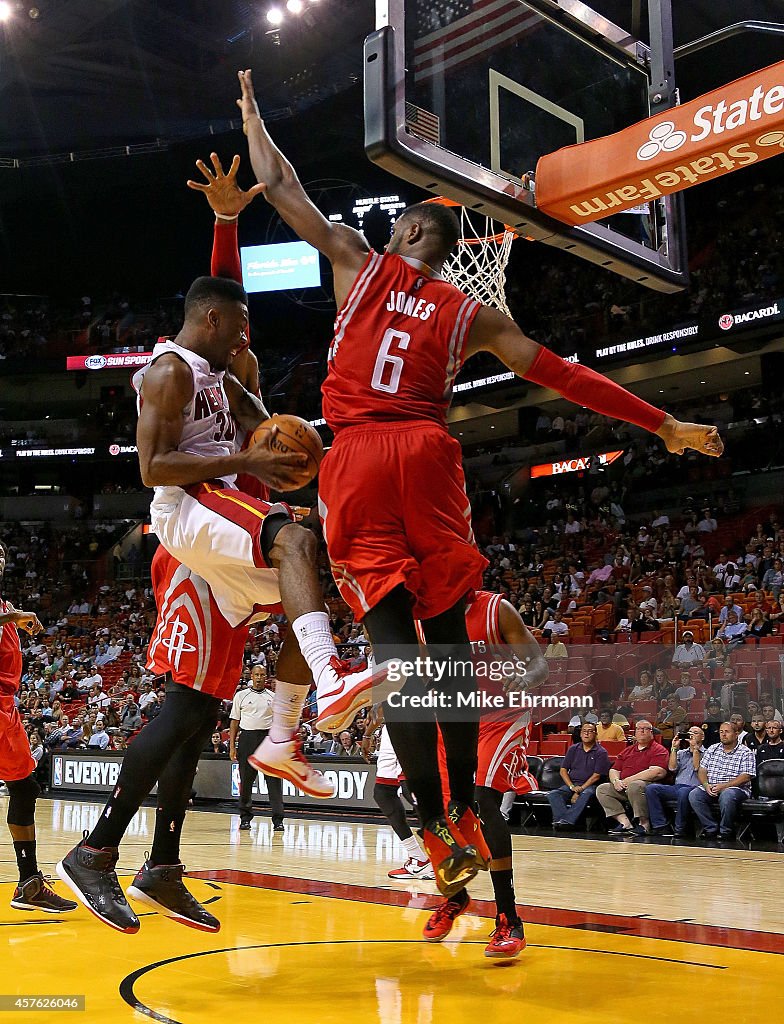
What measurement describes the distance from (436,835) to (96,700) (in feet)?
58.0

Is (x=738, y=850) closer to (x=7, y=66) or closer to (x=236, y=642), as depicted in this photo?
(x=236, y=642)

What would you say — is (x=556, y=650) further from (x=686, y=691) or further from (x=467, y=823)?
(x=467, y=823)

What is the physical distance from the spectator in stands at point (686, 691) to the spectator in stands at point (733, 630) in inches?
63.8

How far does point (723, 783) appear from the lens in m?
9.88

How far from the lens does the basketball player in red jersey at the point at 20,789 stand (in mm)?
5562

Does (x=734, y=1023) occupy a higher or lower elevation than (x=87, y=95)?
lower

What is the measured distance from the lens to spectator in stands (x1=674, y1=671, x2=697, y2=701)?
440 inches

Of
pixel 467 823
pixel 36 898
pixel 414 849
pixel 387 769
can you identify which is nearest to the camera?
pixel 467 823

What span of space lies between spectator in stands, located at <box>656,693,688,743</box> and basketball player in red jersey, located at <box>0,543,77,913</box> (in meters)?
6.83

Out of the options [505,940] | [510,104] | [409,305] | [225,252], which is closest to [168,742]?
[505,940]

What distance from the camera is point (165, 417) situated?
3926 mm

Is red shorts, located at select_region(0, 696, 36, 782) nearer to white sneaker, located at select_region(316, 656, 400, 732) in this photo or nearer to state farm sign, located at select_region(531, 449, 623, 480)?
white sneaker, located at select_region(316, 656, 400, 732)

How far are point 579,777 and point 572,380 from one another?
26.2 ft

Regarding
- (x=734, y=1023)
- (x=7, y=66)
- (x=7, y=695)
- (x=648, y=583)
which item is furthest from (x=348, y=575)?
(x=7, y=66)
